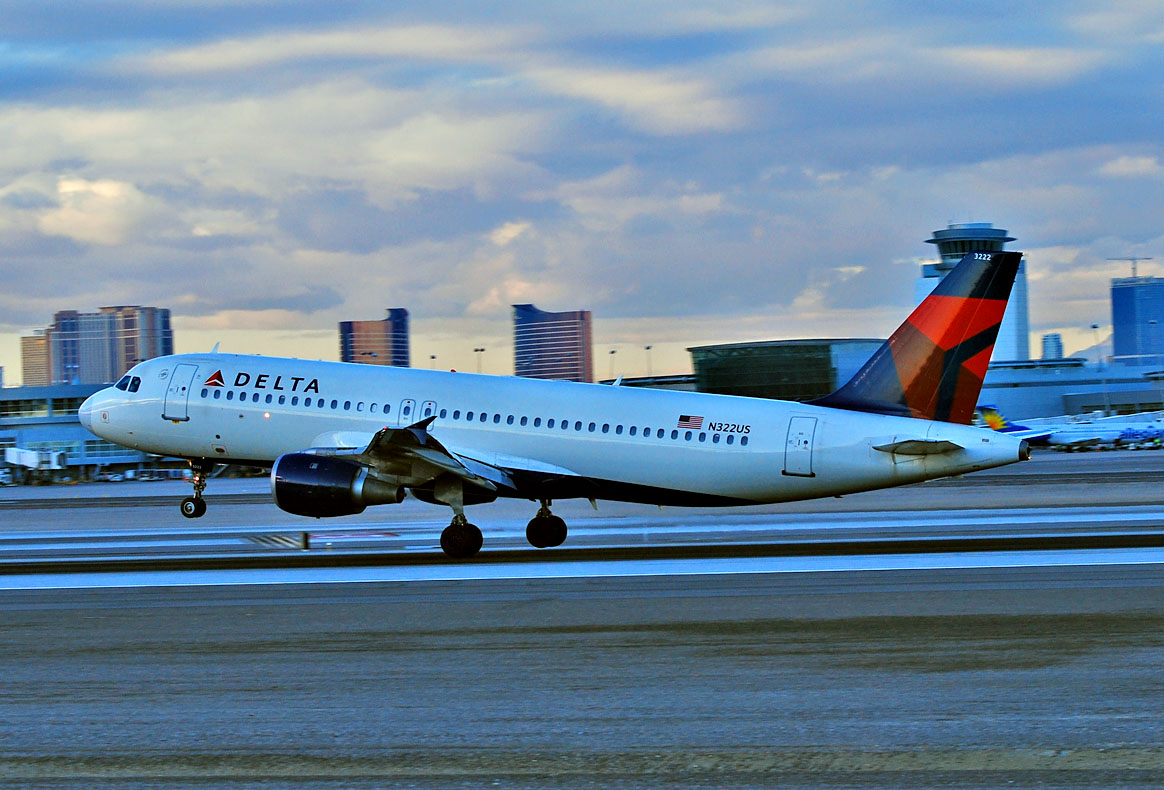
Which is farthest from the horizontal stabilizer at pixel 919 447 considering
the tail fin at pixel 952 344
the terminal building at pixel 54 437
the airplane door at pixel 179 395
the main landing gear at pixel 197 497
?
the terminal building at pixel 54 437

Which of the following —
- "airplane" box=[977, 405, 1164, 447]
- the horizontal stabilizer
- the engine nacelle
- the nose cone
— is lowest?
"airplane" box=[977, 405, 1164, 447]

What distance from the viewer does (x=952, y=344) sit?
91.5 ft

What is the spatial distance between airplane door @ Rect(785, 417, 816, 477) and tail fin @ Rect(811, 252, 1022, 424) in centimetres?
164

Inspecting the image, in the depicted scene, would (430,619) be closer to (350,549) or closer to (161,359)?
(350,549)

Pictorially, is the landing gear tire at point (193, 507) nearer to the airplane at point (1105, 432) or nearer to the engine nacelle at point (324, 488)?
the engine nacelle at point (324, 488)

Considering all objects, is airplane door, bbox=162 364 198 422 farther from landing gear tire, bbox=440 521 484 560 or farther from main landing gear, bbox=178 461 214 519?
landing gear tire, bbox=440 521 484 560

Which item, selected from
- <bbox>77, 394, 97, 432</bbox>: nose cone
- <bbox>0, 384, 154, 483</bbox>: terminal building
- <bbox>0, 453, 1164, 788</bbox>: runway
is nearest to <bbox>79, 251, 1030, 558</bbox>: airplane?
<bbox>0, 453, 1164, 788</bbox>: runway

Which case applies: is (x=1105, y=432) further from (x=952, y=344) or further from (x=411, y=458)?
(x=411, y=458)

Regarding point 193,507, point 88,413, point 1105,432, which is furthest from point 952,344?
point 1105,432

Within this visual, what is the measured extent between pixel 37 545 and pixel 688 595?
66.7ft

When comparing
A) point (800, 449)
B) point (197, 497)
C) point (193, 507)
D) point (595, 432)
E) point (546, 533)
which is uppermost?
point (595, 432)

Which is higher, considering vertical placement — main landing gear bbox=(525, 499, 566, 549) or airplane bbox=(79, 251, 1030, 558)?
airplane bbox=(79, 251, 1030, 558)

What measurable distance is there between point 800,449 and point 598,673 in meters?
15.1

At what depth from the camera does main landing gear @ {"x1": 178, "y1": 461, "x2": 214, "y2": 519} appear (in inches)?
1231
